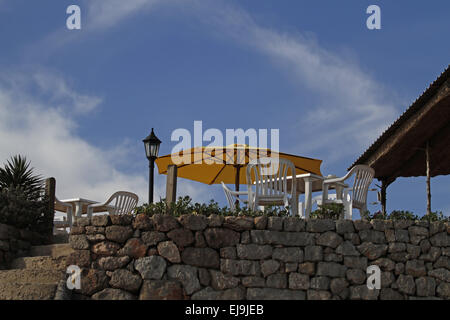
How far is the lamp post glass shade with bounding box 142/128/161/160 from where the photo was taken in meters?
10.0

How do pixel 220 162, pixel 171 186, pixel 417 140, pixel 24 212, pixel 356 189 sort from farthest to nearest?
pixel 417 140 < pixel 220 162 < pixel 24 212 < pixel 356 189 < pixel 171 186

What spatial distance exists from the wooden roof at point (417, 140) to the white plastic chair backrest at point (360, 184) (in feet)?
7.46

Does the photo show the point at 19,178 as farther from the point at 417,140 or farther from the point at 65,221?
the point at 417,140

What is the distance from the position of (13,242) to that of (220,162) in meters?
4.16

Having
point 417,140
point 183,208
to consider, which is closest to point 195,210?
point 183,208

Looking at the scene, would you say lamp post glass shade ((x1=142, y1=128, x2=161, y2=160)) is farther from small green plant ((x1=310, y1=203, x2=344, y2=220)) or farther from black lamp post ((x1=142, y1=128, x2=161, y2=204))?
small green plant ((x1=310, y1=203, x2=344, y2=220))

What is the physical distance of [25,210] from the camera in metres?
9.09

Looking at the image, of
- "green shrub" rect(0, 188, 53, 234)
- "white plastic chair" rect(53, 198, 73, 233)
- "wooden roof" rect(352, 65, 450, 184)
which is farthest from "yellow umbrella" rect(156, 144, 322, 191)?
"green shrub" rect(0, 188, 53, 234)

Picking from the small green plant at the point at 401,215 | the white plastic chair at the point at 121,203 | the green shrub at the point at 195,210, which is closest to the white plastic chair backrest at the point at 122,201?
the white plastic chair at the point at 121,203

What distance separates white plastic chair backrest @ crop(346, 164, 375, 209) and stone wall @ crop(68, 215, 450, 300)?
0.73 m

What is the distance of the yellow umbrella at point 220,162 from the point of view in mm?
10883

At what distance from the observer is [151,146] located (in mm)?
10047
